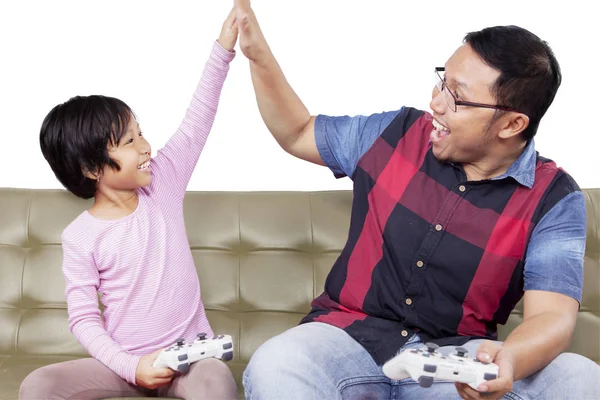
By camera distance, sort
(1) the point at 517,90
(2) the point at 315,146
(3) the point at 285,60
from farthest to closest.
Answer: (3) the point at 285,60, (2) the point at 315,146, (1) the point at 517,90

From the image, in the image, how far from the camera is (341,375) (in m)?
1.83

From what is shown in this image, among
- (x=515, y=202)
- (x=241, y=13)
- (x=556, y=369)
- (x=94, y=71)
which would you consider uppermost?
(x=241, y=13)

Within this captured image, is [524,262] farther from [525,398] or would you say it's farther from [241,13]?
[241,13]

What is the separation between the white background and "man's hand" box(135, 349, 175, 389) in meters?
0.90

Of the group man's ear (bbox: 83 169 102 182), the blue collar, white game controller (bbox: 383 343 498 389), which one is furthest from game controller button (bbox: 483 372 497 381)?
man's ear (bbox: 83 169 102 182)

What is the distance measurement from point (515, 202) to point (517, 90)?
0.26 m

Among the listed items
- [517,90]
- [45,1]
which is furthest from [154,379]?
[45,1]

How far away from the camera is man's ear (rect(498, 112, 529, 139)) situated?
1932mm

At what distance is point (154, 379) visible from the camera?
1.93 m

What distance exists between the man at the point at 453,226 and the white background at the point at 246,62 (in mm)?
678

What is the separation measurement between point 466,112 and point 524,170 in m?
0.19

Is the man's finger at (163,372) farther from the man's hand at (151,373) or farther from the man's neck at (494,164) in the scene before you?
the man's neck at (494,164)

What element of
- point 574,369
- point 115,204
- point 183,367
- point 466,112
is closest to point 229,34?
point 115,204

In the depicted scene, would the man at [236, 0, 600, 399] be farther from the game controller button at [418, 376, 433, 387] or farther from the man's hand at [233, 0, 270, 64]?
the game controller button at [418, 376, 433, 387]
